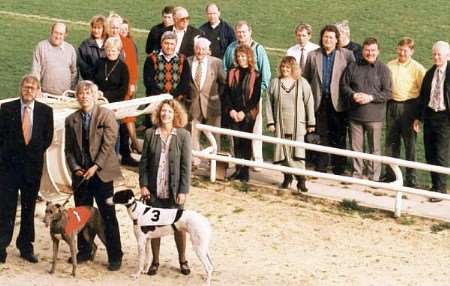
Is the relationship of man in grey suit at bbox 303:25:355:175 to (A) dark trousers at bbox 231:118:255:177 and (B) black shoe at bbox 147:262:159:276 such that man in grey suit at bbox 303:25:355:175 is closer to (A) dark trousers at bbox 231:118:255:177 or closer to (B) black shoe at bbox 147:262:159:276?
(A) dark trousers at bbox 231:118:255:177

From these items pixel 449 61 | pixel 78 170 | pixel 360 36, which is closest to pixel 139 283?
pixel 78 170

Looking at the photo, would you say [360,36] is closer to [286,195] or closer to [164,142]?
[286,195]

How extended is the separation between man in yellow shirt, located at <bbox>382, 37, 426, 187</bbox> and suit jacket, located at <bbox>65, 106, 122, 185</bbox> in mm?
4048

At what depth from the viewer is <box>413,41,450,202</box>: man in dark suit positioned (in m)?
13.1

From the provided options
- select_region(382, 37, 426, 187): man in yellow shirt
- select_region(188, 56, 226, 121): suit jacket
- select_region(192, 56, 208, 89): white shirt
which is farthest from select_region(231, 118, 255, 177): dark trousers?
select_region(382, 37, 426, 187): man in yellow shirt

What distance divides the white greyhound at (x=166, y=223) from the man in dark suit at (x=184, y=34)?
4368 mm

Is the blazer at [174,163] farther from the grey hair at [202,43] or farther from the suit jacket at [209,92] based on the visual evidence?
the suit jacket at [209,92]

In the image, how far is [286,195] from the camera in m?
13.3

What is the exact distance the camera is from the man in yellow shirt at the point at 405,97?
532 inches

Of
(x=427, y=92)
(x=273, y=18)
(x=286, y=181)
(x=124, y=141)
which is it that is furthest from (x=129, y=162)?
(x=273, y=18)

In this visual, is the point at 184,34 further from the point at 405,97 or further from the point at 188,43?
the point at 405,97

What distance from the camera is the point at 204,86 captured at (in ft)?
45.3

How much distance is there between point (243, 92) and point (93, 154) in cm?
300

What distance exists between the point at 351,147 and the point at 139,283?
403 centimetres
